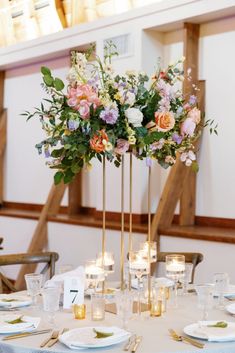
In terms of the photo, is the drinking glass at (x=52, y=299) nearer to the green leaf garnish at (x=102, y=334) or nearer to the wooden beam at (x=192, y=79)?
the green leaf garnish at (x=102, y=334)

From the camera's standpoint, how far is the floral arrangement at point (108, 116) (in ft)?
8.14

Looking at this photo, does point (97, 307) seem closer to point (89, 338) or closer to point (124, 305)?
point (124, 305)

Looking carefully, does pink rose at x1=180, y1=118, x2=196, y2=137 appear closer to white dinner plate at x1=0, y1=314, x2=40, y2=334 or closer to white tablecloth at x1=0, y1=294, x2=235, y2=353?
white tablecloth at x1=0, y1=294, x2=235, y2=353

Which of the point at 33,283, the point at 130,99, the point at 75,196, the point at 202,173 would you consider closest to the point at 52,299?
the point at 33,283

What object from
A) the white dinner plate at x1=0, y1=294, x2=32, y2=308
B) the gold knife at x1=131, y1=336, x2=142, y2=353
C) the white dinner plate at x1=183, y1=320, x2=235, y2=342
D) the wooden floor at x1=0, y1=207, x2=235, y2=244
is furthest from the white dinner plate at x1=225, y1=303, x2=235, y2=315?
the wooden floor at x1=0, y1=207, x2=235, y2=244

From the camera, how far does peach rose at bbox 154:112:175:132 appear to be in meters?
2.53

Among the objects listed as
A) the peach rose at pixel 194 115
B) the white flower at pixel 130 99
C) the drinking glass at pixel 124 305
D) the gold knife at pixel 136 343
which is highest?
the white flower at pixel 130 99

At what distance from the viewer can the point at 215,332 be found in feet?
7.55

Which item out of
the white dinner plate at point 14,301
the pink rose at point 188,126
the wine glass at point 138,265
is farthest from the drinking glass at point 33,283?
the pink rose at point 188,126

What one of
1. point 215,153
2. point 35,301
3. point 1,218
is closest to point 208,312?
point 35,301

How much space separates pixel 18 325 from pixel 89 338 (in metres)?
0.33

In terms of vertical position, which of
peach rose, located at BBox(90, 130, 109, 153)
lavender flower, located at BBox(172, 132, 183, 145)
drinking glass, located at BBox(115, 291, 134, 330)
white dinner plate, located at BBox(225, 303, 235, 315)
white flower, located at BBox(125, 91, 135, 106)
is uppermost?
white flower, located at BBox(125, 91, 135, 106)

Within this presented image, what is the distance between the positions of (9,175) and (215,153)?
319 centimetres

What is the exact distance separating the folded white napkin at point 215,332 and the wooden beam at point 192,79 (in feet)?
8.67
